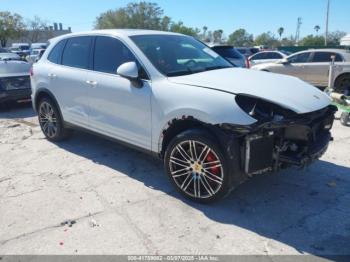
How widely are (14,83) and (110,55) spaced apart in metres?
5.52

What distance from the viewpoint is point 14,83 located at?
30.2ft

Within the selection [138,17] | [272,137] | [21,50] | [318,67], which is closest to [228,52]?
[318,67]

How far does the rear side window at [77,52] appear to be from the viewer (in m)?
5.21

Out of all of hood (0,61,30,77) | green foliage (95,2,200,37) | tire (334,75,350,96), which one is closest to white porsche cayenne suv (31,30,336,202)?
hood (0,61,30,77)

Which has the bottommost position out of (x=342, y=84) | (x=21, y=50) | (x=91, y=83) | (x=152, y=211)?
(x=152, y=211)

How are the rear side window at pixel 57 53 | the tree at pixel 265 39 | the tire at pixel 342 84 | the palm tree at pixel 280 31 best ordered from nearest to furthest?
the rear side window at pixel 57 53, the tire at pixel 342 84, the tree at pixel 265 39, the palm tree at pixel 280 31

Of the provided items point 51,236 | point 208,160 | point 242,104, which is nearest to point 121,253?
point 51,236

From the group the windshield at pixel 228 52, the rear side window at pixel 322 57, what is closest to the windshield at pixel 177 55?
the windshield at pixel 228 52

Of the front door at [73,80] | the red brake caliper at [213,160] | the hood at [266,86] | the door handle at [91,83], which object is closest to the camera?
the hood at [266,86]

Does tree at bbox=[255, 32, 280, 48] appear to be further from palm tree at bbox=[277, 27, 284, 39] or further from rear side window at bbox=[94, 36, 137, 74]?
rear side window at bbox=[94, 36, 137, 74]

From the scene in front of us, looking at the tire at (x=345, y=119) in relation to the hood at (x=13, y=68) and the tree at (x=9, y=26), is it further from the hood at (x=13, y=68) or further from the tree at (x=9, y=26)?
the tree at (x=9, y=26)

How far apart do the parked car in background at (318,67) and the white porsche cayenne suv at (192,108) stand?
738 cm

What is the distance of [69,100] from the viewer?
5488 millimetres

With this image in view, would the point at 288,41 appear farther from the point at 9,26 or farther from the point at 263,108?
the point at 263,108
